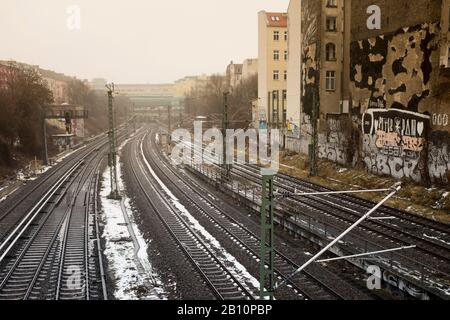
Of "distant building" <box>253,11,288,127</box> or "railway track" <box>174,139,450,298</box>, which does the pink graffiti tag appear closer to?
"railway track" <box>174,139,450,298</box>

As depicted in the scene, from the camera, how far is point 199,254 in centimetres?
1566

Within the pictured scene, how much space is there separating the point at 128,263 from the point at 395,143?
18054 millimetres

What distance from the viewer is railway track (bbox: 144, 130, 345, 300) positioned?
12008 mm

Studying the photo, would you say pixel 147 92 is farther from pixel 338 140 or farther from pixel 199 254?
pixel 199 254

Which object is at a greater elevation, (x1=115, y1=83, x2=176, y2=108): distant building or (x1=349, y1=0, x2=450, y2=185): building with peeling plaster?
(x1=115, y1=83, x2=176, y2=108): distant building

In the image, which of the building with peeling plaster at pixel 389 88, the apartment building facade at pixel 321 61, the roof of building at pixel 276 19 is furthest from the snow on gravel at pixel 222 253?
the roof of building at pixel 276 19

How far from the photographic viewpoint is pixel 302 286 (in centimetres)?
1238

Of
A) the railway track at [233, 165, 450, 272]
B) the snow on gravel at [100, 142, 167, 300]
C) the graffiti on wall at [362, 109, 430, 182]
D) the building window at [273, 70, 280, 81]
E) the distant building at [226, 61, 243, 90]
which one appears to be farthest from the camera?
the distant building at [226, 61, 243, 90]

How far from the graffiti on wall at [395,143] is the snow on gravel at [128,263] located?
15.6 metres

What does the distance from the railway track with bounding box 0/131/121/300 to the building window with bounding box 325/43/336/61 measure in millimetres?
22938

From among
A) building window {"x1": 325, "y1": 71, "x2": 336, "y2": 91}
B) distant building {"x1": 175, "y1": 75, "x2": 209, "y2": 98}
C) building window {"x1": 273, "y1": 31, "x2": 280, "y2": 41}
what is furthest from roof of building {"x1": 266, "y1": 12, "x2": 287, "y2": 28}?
distant building {"x1": 175, "y1": 75, "x2": 209, "y2": 98}

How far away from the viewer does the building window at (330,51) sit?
3741cm

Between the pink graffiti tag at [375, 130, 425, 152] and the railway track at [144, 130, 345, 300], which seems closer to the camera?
the railway track at [144, 130, 345, 300]

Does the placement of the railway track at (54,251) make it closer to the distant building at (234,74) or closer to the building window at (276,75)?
the building window at (276,75)
